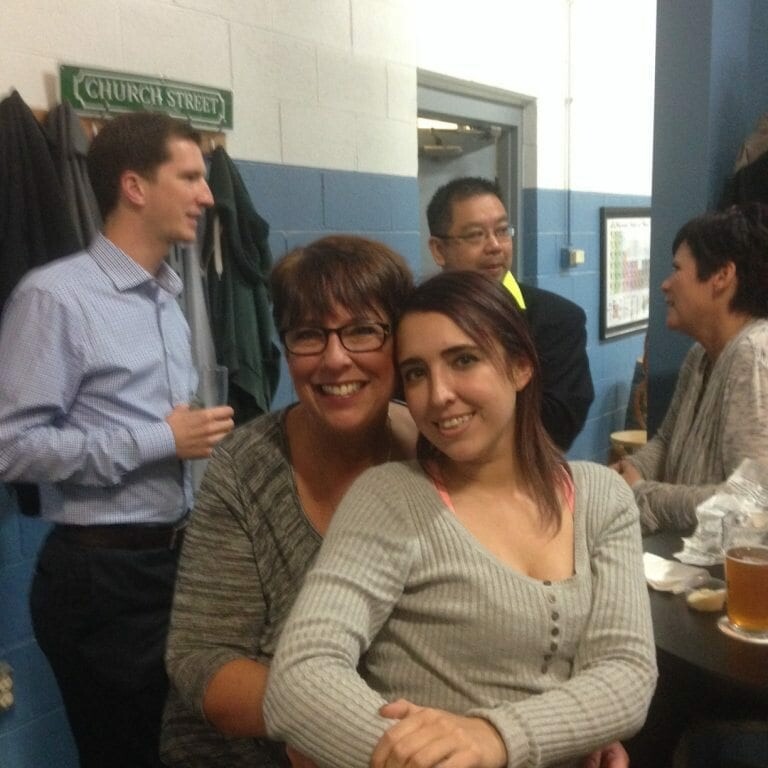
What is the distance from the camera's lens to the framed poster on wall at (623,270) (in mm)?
4691

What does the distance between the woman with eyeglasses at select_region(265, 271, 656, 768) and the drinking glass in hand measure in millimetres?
841

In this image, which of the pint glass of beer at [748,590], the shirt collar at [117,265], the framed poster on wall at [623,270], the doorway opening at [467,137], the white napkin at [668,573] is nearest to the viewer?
the pint glass of beer at [748,590]

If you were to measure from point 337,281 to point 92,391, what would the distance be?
887 mm

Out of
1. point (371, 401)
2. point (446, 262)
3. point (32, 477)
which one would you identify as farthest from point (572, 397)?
point (32, 477)

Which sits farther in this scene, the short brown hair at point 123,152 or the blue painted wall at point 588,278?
the blue painted wall at point 588,278

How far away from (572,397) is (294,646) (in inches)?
51.9

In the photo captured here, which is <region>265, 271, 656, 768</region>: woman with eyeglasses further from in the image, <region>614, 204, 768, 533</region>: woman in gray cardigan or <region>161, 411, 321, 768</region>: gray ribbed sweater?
<region>614, 204, 768, 533</region>: woman in gray cardigan

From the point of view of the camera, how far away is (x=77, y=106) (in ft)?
6.82

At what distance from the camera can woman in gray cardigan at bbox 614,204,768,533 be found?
1.89 m

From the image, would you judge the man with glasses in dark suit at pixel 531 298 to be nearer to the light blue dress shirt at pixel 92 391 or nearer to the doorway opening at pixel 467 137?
the light blue dress shirt at pixel 92 391

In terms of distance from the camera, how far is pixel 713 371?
209 cm

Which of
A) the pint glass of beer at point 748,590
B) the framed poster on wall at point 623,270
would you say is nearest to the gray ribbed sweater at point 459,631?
the pint glass of beer at point 748,590

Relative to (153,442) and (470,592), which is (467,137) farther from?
(470,592)

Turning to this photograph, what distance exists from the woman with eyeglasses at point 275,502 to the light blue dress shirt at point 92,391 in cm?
69
